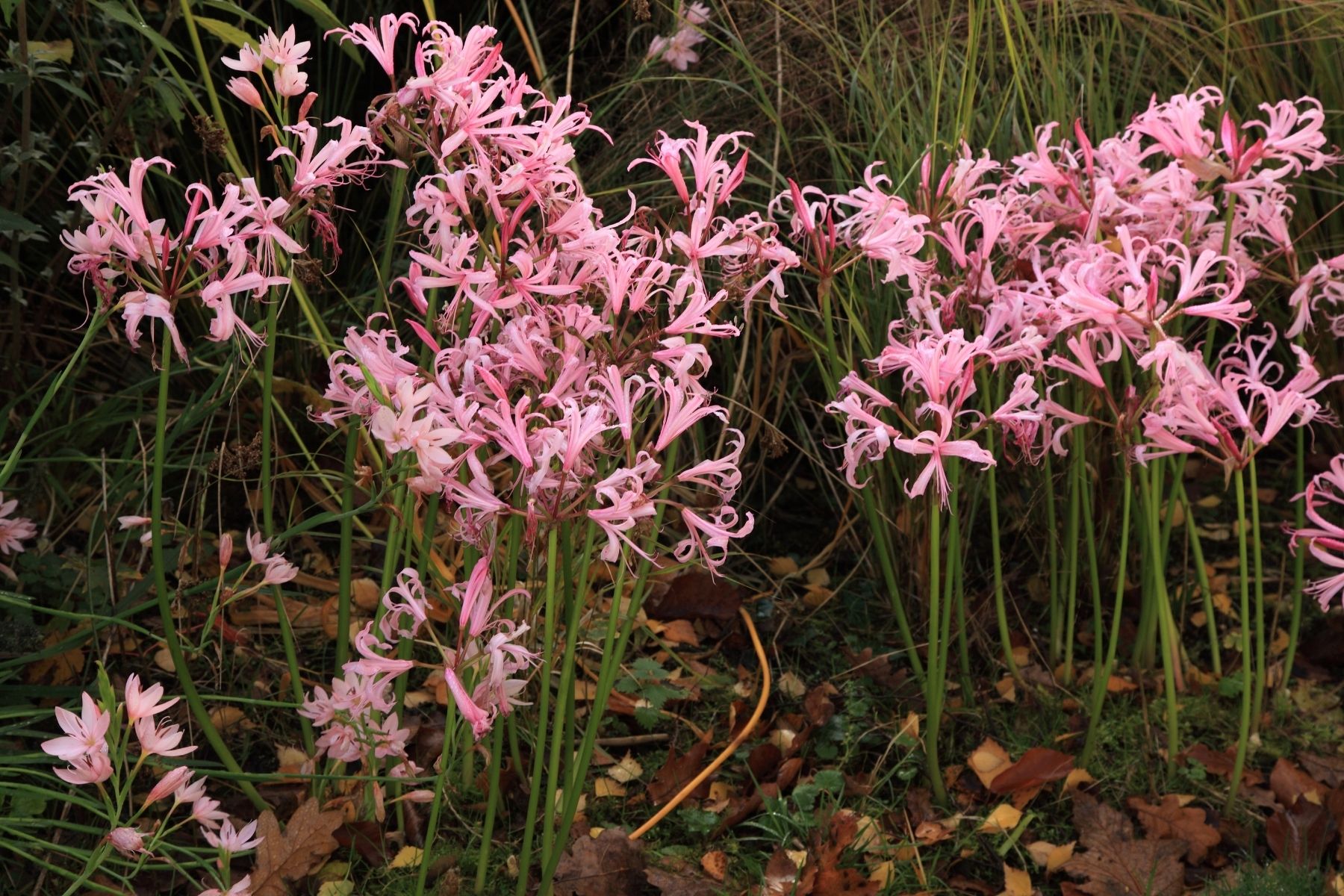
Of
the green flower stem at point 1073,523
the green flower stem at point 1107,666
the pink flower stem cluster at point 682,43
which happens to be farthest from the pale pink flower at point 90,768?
the pink flower stem cluster at point 682,43

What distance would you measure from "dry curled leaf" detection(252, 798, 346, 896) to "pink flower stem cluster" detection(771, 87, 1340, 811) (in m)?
1.00

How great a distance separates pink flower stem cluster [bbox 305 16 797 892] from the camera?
163cm

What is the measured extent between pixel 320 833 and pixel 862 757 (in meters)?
1.04

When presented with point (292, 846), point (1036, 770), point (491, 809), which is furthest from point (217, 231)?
point (1036, 770)

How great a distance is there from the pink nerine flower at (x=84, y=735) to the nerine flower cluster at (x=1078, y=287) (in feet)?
3.53

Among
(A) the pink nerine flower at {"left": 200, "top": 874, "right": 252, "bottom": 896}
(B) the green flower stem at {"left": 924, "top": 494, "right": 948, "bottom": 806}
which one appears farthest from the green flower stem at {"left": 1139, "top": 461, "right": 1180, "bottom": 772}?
(A) the pink nerine flower at {"left": 200, "top": 874, "right": 252, "bottom": 896}

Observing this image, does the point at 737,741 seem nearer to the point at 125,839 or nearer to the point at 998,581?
the point at 998,581

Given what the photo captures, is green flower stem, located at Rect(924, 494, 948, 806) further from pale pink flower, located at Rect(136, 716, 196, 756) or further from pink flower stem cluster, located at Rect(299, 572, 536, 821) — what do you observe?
pale pink flower, located at Rect(136, 716, 196, 756)

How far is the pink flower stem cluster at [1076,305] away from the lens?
78.9 inches

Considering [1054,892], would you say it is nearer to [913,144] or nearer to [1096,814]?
[1096,814]

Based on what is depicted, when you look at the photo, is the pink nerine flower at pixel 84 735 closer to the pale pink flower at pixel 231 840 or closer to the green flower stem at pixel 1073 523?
the pale pink flower at pixel 231 840

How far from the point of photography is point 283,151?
1766 millimetres

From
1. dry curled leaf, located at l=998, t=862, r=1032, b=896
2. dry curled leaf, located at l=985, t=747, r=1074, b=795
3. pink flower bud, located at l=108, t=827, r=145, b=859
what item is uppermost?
pink flower bud, located at l=108, t=827, r=145, b=859

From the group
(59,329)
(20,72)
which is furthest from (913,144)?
(59,329)
